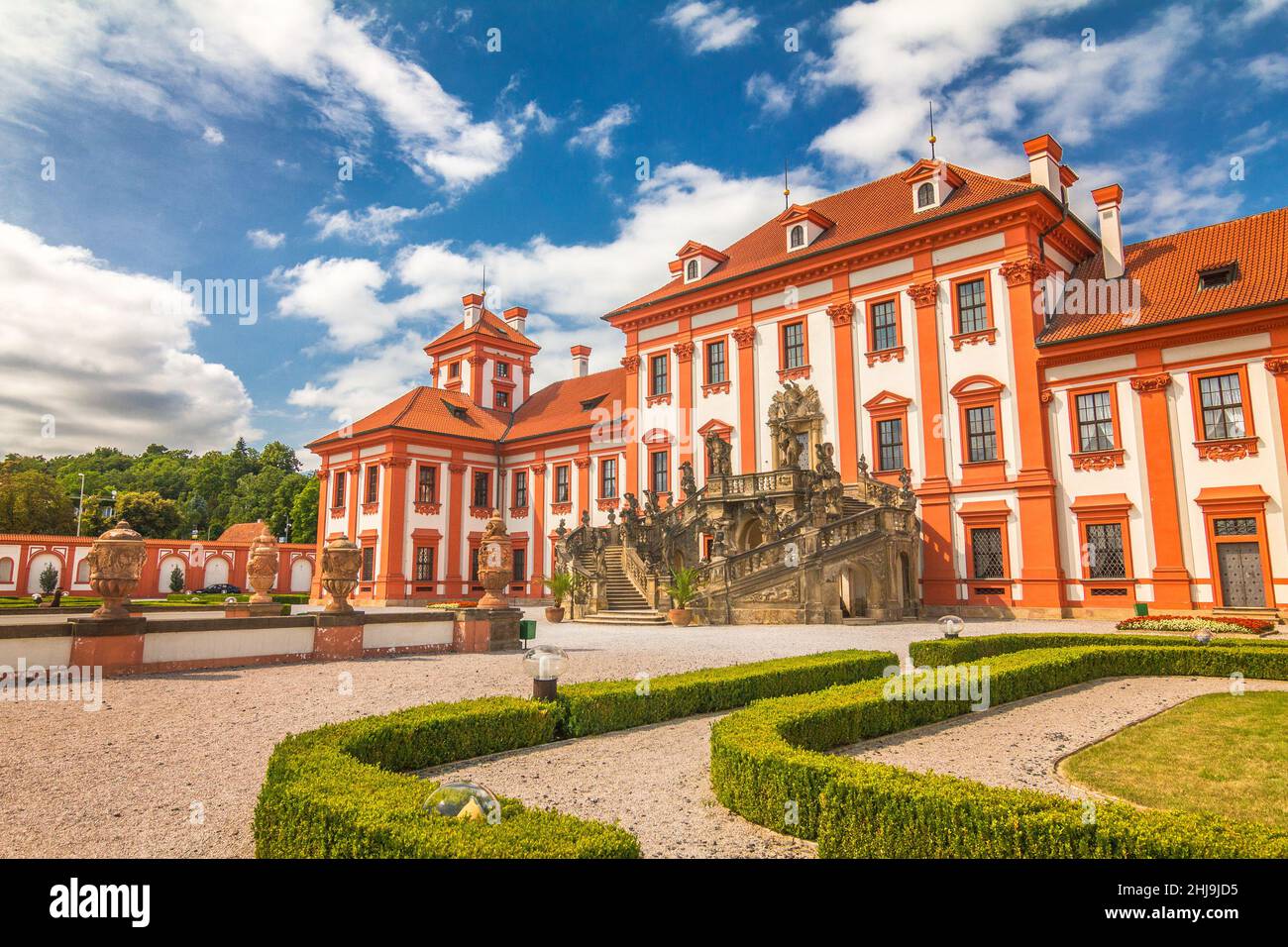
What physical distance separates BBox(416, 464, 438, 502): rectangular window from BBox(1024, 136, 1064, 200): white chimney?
1232 inches

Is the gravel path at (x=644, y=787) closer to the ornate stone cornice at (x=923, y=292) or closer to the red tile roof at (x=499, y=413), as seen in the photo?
the ornate stone cornice at (x=923, y=292)

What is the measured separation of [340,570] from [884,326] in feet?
70.4

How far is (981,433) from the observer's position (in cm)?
2561

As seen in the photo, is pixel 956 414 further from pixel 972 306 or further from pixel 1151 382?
pixel 1151 382

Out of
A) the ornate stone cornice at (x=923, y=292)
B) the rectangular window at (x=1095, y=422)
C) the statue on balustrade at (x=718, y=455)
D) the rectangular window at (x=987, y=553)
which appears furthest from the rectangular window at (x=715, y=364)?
the rectangular window at (x=1095, y=422)

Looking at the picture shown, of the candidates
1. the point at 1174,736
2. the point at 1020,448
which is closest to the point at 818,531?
the point at 1020,448

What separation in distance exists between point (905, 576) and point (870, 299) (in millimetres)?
10497

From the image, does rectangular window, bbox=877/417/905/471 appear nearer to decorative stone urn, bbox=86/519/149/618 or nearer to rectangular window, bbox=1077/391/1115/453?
rectangular window, bbox=1077/391/1115/453

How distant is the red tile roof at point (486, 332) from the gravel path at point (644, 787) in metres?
42.5

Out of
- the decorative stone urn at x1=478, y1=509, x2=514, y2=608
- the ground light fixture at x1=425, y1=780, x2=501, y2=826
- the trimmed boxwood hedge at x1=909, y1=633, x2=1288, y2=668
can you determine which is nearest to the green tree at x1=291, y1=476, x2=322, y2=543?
the decorative stone urn at x1=478, y1=509, x2=514, y2=608

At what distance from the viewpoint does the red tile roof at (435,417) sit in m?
42.0

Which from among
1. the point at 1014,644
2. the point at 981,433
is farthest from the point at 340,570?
the point at 981,433
